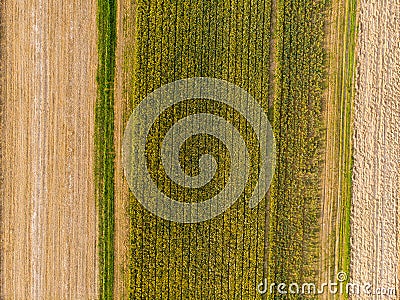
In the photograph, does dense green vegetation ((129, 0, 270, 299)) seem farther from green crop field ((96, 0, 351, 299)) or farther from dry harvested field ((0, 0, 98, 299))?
dry harvested field ((0, 0, 98, 299))

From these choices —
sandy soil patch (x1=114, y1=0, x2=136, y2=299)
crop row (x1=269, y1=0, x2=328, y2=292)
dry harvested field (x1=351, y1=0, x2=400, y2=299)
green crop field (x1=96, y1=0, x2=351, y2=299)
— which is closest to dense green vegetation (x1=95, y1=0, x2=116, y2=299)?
sandy soil patch (x1=114, y1=0, x2=136, y2=299)

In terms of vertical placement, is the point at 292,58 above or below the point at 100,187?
above

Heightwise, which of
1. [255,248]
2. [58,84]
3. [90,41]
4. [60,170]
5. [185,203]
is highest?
[90,41]

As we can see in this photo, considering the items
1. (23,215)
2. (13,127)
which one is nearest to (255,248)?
(23,215)

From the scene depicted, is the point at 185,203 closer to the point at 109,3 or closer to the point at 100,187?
the point at 100,187

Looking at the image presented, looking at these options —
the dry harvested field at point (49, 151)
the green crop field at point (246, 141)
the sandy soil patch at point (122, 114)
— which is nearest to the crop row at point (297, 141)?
the green crop field at point (246, 141)

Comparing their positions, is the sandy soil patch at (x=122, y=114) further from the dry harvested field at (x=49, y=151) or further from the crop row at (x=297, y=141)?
the crop row at (x=297, y=141)

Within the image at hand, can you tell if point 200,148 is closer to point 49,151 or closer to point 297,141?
point 297,141
